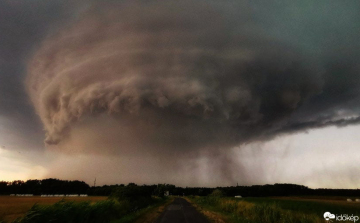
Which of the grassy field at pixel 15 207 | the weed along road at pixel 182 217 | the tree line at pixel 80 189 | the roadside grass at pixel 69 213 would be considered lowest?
the tree line at pixel 80 189

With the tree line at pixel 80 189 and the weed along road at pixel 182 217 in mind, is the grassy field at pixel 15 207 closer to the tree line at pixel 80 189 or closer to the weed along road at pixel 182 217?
the weed along road at pixel 182 217

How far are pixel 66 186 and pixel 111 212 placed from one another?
173110mm

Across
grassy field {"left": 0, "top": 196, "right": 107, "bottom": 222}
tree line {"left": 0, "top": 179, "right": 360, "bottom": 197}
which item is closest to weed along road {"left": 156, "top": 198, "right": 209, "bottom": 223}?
grassy field {"left": 0, "top": 196, "right": 107, "bottom": 222}

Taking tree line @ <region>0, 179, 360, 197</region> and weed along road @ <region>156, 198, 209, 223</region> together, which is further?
tree line @ <region>0, 179, 360, 197</region>

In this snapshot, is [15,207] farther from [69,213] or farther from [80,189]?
[80,189]

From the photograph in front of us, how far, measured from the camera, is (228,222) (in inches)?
904

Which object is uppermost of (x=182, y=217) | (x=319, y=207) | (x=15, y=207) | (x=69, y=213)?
(x=69, y=213)

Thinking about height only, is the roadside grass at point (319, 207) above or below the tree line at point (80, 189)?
above

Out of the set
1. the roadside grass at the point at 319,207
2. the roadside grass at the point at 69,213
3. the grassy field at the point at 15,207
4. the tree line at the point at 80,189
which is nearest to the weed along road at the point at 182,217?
the roadside grass at the point at 69,213

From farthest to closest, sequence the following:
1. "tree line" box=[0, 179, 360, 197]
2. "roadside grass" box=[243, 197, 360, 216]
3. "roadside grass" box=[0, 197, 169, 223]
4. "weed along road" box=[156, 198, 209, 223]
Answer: "tree line" box=[0, 179, 360, 197]
"roadside grass" box=[243, 197, 360, 216]
"weed along road" box=[156, 198, 209, 223]
"roadside grass" box=[0, 197, 169, 223]

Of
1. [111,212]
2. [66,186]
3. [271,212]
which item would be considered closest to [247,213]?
[271,212]

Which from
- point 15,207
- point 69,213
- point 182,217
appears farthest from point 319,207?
point 15,207

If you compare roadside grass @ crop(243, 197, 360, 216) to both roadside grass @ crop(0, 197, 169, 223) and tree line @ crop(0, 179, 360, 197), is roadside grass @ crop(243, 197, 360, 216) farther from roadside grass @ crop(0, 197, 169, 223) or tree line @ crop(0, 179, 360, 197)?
tree line @ crop(0, 179, 360, 197)

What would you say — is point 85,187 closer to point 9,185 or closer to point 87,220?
point 9,185
